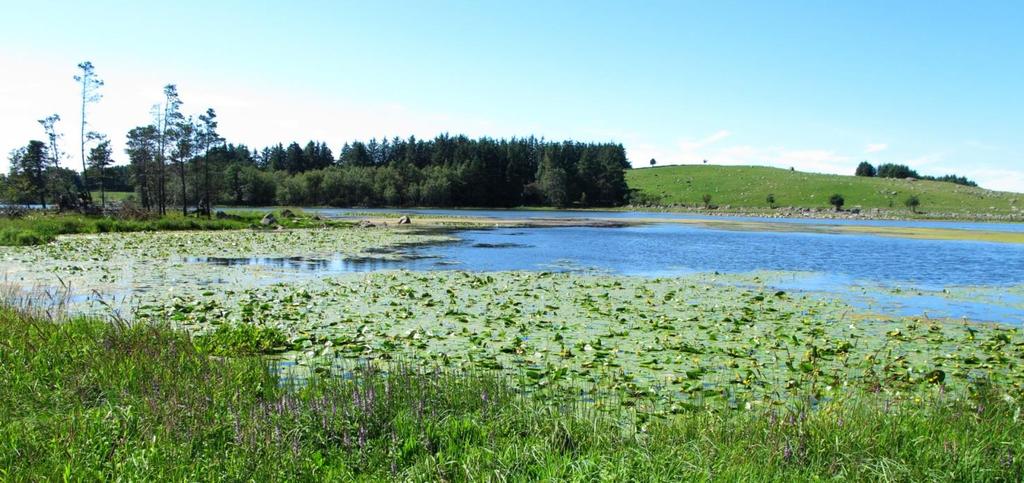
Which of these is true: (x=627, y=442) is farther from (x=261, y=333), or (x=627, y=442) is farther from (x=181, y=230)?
(x=181, y=230)

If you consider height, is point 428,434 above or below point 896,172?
below

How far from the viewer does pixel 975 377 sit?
9.03 metres

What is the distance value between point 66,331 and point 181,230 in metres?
39.1

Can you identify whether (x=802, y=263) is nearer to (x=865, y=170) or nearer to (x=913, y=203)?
(x=913, y=203)

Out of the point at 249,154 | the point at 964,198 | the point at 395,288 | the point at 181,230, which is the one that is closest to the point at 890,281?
the point at 395,288

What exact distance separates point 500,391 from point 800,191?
14092 centimetres

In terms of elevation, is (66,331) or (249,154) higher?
(249,154)

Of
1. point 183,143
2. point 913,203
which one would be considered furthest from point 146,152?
point 913,203

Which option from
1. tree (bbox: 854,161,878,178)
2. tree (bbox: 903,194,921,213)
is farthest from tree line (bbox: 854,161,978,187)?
tree (bbox: 903,194,921,213)

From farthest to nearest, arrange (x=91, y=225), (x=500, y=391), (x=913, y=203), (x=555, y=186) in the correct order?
(x=555, y=186) < (x=913, y=203) < (x=91, y=225) < (x=500, y=391)

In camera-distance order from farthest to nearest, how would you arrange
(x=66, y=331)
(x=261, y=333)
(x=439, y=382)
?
1. (x=261, y=333)
2. (x=66, y=331)
3. (x=439, y=382)

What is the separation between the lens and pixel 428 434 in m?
6.22

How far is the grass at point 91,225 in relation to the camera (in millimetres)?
31359

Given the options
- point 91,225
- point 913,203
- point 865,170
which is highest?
point 865,170
